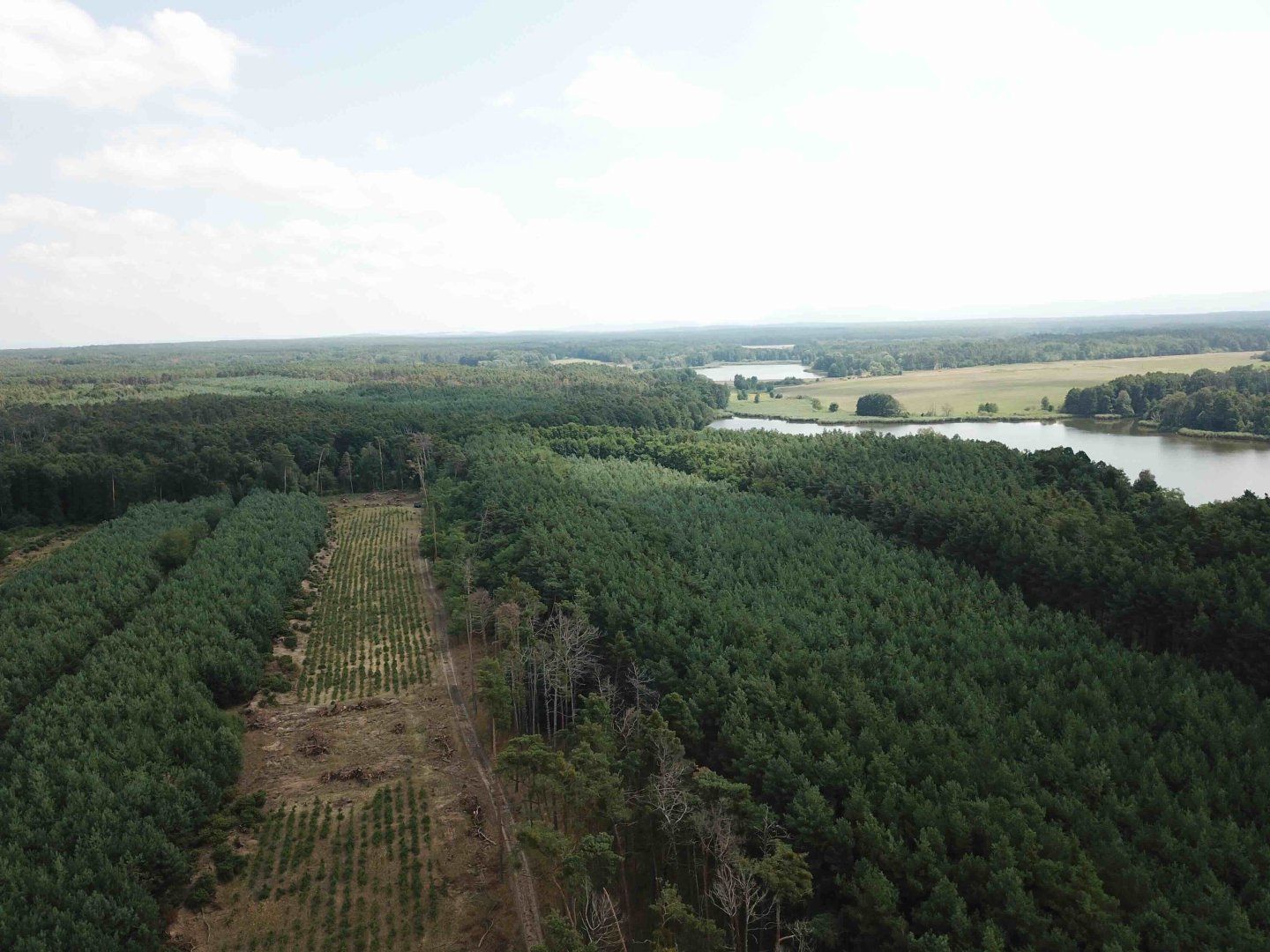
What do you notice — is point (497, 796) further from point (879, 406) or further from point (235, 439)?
point (879, 406)

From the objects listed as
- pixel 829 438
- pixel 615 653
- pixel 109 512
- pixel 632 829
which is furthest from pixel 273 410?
pixel 632 829

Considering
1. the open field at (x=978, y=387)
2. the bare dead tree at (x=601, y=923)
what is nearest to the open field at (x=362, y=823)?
the bare dead tree at (x=601, y=923)

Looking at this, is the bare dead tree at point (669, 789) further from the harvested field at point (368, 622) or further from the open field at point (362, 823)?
the harvested field at point (368, 622)

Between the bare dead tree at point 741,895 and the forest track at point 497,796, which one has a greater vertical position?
the bare dead tree at point 741,895

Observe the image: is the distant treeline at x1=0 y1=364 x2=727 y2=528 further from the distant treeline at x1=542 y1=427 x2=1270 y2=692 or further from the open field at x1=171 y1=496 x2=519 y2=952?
the distant treeline at x1=542 y1=427 x2=1270 y2=692

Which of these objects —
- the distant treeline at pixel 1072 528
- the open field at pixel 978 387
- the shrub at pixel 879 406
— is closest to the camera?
the distant treeline at pixel 1072 528

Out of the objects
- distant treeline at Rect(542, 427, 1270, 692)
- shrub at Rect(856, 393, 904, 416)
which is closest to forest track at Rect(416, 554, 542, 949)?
distant treeline at Rect(542, 427, 1270, 692)

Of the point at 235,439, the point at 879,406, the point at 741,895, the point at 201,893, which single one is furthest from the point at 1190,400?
the point at 235,439
